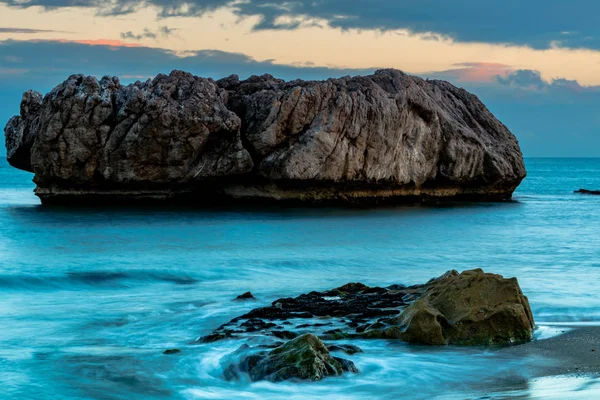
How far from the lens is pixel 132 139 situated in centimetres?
3388

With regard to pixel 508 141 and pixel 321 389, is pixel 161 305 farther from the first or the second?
pixel 508 141

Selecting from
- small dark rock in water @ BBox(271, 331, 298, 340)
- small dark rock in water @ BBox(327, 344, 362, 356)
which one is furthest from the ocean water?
small dark rock in water @ BBox(271, 331, 298, 340)

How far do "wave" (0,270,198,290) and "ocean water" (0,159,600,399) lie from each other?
48 millimetres

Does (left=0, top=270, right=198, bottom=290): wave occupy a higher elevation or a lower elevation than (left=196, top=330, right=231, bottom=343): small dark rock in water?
lower

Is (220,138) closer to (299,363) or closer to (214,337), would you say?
(214,337)

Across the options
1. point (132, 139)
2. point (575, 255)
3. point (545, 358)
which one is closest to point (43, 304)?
point (545, 358)

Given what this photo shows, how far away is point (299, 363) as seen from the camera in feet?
30.2

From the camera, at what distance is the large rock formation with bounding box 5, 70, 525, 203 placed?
34.0 m

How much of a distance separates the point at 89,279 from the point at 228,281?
11.3 ft

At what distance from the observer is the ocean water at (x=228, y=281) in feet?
30.8

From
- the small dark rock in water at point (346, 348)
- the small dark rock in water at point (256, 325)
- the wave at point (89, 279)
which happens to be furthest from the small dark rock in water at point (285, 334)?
the wave at point (89, 279)

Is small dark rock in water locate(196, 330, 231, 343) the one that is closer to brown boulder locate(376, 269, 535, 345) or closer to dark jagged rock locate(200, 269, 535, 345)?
dark jagged rock locate(200, 269, 535, 345)

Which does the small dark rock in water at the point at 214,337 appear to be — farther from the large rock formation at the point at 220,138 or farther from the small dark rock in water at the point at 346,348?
the large rock formation at the point at 220,138

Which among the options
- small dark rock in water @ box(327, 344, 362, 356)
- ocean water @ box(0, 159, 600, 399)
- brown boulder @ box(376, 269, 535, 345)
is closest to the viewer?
ocean water @ box(0, 159, 600, 399)
